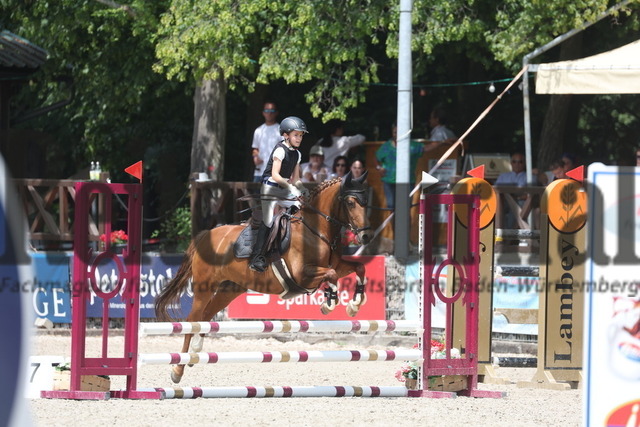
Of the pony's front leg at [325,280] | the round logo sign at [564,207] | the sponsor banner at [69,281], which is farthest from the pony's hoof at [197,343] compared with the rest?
the sponsor banner at [69,281]

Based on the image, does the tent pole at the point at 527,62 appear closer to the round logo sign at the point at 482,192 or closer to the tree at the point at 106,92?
the round logo sign at the point at 482,192

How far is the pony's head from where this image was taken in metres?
9.45

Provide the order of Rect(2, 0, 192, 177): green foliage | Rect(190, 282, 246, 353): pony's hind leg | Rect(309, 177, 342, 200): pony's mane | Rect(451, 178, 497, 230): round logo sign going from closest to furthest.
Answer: Rect(451, 178, 497, 230): round logo sign < Rect(309, 177, 342, 200): pony's mane < Rect(190, 282, 246, 353): pony's hind leg < Rect(2, 0, 192, 177): green foliage

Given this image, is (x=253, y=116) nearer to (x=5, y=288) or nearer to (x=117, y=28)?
(x=117, y=28)

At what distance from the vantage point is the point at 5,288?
11.2 feet

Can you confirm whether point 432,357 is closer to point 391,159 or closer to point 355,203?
point 355,203

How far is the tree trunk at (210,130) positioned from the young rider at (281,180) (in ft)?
19.2

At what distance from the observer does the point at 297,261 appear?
380 inches

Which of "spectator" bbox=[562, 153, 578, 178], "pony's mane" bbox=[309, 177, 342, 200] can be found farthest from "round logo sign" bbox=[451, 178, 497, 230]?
"spectator" bbox=[562, 153, 578, 178]

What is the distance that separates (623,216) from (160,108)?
48.3 feet

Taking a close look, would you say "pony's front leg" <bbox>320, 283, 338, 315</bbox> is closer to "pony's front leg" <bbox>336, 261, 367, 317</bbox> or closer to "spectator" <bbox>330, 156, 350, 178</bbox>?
"pony's front leg" <bbox>336, 261, 367, 317</bbox>

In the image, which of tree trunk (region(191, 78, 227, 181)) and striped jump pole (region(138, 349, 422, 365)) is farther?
tree trunk (region(191, 78, 227, 181))

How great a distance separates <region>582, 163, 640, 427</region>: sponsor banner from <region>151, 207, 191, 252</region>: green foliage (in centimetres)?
1055

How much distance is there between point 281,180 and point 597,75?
4.06 m
